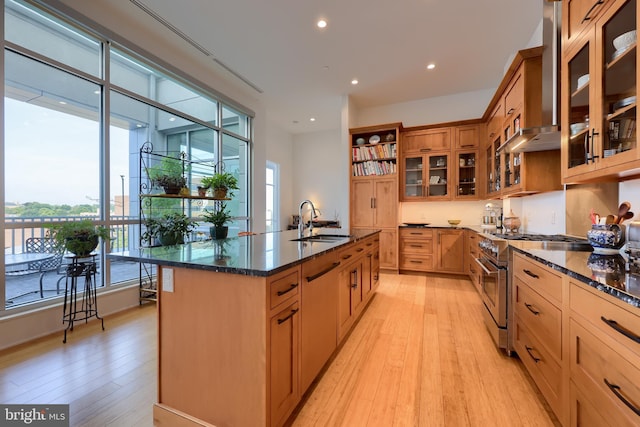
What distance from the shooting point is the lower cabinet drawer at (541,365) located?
4.28ft

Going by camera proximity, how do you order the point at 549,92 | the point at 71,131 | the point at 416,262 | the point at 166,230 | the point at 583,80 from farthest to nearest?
the point at 416,262 → the point at 166,230 → the point at 71,131 → the point at 549,92 → the point at 583,80

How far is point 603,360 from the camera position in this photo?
3.17ft

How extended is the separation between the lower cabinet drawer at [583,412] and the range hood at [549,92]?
6.00ft

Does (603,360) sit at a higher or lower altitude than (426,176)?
lower

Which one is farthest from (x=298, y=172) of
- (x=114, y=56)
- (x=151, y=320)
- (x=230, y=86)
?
(x=151, y=320)

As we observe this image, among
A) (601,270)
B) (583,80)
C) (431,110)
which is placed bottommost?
(601,270)

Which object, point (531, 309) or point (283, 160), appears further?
point (283, 160)

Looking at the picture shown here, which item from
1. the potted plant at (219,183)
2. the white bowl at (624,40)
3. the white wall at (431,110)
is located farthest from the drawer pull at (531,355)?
the white wall at (431,110)

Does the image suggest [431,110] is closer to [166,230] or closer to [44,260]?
[166,230]

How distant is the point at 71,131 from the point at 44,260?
141cm

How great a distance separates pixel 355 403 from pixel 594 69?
7.92 ft

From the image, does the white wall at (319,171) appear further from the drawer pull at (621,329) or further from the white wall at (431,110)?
the drawer pull at (621,329)

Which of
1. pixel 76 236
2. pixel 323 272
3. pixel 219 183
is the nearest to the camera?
pixel 323 272

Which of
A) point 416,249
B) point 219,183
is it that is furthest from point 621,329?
point 416,249
